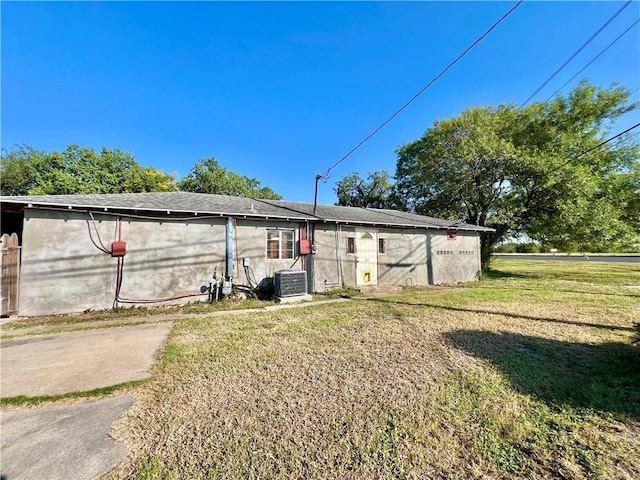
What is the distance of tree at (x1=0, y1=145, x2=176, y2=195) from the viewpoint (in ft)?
67.5

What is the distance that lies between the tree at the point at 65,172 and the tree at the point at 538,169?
86.8 ft

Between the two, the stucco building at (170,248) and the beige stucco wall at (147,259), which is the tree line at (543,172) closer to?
the stucco building at (170,248)

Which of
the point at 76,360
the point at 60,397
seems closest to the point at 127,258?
the point at 76,360

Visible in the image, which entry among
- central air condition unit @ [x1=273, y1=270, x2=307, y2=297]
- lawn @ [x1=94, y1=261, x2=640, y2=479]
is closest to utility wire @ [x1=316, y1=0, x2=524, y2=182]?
central air condition unit @ [x1=273, y1=270, x2=307, y2=297]

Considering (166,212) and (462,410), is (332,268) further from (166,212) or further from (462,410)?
(462,410)

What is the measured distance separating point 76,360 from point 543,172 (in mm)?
19503

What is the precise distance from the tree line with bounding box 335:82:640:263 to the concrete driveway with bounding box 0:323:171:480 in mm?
17562

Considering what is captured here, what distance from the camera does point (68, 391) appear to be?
3.04 metres

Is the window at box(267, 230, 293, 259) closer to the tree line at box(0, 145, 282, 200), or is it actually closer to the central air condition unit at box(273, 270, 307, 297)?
the central air condition unit at box(273, 270, 307, 297)

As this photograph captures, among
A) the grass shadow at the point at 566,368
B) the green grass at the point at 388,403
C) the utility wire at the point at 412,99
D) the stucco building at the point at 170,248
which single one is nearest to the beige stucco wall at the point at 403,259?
the stucco building at the point at 170,248

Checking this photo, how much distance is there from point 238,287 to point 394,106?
7.35 meters

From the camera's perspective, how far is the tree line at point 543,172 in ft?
42.6

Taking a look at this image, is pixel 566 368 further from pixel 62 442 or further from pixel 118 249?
pixel 118 249

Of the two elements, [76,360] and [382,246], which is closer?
[76,360]
